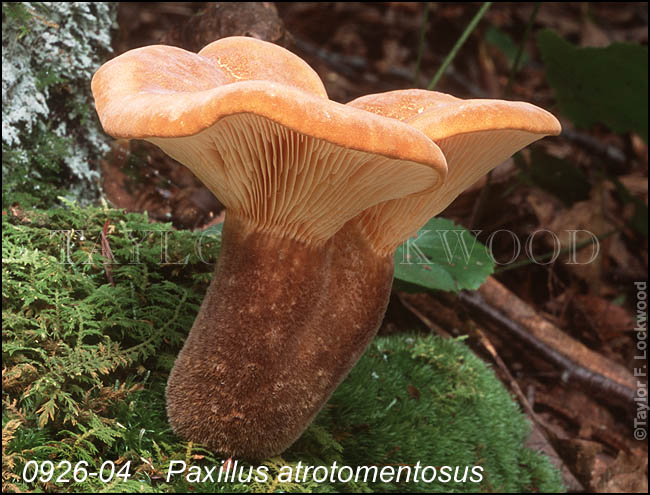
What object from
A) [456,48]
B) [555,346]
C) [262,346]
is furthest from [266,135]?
[555,346]

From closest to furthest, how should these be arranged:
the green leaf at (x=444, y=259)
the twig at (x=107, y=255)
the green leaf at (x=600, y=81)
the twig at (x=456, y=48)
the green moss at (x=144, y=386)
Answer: the green moss at (x=144, y=386) → the twig at (x=107, y=255) → the green leaf at (x=444, y=259) → the twig at (x=456, y=48) → the green leaf at (x=600, y=81)

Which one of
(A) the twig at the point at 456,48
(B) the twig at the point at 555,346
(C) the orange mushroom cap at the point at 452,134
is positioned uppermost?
(C) the orange mushroom cap at the point at 452,134

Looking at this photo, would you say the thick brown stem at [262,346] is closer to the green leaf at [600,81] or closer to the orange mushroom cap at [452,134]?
the orange mushroom cap at [452,134]

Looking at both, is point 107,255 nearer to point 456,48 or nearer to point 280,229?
point 280,229

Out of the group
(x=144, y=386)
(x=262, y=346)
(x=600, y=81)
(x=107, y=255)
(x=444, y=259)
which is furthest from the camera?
(x=600, y=81)

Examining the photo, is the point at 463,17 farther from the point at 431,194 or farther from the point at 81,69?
the point at 431,194

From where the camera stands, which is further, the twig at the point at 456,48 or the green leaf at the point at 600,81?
the green leaf at the point at 600,81

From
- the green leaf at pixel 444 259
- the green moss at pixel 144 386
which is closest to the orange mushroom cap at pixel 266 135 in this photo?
the green moss at pixel 144 386
